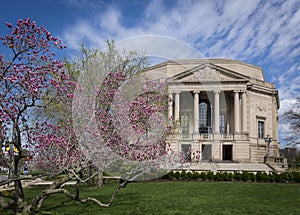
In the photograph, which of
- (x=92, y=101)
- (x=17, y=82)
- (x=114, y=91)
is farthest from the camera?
(x=114, y=91)

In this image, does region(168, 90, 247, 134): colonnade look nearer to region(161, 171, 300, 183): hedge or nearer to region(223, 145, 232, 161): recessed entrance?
region(223, 145, 232, 161): recessed entrance

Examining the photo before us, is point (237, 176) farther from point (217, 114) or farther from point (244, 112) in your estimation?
point (244, 112)

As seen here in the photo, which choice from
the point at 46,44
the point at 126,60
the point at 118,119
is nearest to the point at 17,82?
the point at 46,44

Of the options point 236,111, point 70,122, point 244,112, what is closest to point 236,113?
point 236,111

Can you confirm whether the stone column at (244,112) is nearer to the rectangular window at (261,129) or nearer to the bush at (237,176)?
the rectangular window at (261,129)

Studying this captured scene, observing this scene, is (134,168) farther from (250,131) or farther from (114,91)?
(250,131)

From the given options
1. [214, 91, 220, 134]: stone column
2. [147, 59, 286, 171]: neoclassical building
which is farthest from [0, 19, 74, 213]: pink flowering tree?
[214, 91, 220, 134]: stone column

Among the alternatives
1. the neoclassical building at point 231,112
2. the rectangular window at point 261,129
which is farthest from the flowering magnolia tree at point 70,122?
the rectangular window at point 261,129

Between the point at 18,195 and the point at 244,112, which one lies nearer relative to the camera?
the point at 18,195

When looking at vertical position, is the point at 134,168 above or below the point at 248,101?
below

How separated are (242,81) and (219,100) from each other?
4213mm

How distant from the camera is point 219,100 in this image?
42.2 metres

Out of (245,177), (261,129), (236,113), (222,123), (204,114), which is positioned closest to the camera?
(245,177)

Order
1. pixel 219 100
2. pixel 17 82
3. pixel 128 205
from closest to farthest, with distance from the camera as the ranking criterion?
1. pixel 17 82
2. pixel 128 205
3. pixel 219 100
